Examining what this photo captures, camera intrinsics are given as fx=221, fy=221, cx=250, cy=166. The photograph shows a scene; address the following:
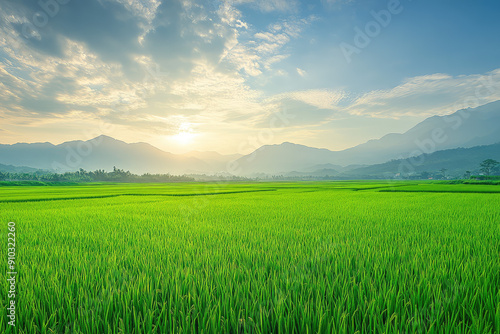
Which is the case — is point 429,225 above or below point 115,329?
below

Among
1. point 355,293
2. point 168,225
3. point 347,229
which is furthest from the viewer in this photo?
point 168,225

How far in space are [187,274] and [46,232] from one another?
5302mm

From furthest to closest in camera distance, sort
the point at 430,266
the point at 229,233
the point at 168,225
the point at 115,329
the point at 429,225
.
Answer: the point at 168,225, the point at 429,225, the point at 229,233, the point at 430,266, the point at 115,329

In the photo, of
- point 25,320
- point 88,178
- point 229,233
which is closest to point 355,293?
point 25,320

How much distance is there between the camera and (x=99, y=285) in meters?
2.37

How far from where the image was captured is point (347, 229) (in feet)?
17.9

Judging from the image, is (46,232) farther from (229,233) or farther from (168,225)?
(229,233)

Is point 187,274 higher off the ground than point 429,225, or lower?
higher

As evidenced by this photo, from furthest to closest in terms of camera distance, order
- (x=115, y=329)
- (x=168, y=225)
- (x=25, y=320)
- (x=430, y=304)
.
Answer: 1. (x=168, y=225)
2. (x=430, y=304)
3. (x=25, y=320)
4. (x=115, y=329)

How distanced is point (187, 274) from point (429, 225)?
21.1 ft

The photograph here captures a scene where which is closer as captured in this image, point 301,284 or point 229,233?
point 301,284

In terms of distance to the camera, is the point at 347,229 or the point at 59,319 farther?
the point at 347,229

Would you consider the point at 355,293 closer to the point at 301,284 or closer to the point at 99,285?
the point at 301,284

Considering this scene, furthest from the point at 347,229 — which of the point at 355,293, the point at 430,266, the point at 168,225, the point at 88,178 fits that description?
the point at 88,178
